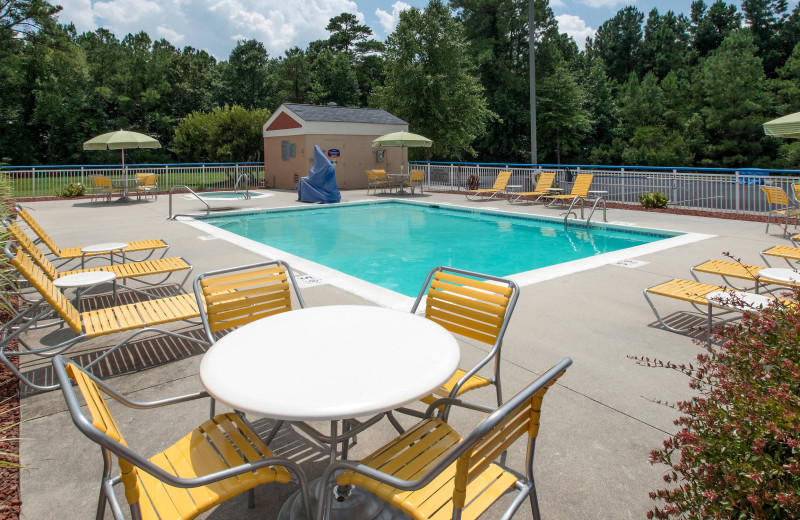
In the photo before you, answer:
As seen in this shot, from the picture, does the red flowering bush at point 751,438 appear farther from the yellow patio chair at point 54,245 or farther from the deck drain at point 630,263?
the yellow patio chair at point 54,245

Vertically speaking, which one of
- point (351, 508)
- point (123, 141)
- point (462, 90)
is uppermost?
point (462, 90)

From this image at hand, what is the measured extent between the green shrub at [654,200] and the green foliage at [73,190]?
18130 mm

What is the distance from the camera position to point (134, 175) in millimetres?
21641

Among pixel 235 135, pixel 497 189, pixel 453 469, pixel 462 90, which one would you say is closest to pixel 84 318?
pixel 453 469

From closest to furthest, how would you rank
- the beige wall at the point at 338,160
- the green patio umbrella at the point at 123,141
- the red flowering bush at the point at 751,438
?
the red flowering bush at the point at 751,438, the green patio umbrella at the point at 123,141, the beige wall at the point at 338,160

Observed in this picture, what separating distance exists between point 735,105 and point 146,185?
3399 cm

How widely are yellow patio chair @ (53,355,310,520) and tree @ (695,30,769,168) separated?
37872mm

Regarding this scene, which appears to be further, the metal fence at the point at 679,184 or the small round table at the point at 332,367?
the metal fence at the point at 679,184

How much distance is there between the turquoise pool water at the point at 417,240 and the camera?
922 cm

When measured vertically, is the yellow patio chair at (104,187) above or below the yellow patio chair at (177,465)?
above

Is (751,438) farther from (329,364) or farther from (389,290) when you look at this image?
(389,290)

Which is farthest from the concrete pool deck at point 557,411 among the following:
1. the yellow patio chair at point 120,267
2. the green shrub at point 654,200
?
the green shrub at point 654,200

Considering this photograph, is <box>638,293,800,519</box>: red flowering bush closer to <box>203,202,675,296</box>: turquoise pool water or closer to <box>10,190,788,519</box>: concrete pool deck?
<box>10,190,788,519</box>: concrete pool deck

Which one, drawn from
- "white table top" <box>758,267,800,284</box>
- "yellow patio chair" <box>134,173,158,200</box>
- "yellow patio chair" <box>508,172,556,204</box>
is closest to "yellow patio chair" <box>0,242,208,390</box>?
"white table top" <box>758,267,800,284</box>
